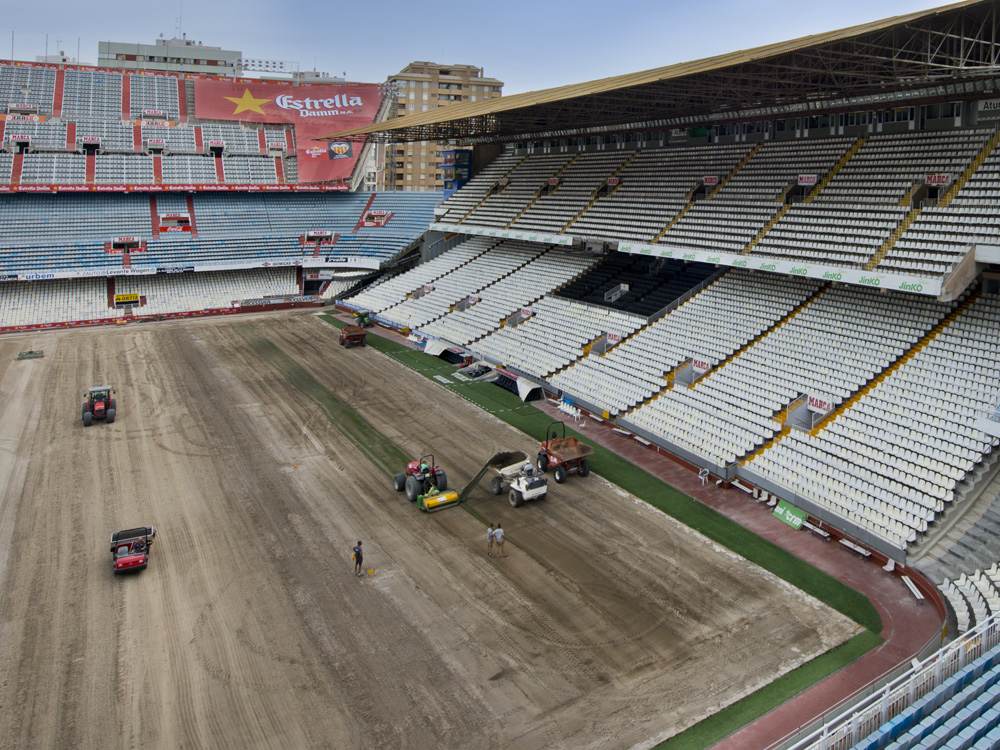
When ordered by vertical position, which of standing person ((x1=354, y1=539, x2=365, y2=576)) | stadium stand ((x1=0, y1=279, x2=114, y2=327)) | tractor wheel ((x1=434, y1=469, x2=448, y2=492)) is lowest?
standing person ((x1=354, y1=539, x2=365, y2=576))

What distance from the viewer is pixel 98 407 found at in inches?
992

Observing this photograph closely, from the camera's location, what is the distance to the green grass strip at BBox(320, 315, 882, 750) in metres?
11.8

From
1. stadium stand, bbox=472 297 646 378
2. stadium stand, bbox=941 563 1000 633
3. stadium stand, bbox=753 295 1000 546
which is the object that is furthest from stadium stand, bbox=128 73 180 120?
stadium stand, bbox=941 563 1000 633

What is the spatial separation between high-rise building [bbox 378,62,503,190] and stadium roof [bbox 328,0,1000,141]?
157 ft

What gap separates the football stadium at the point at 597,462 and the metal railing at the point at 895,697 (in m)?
0.07

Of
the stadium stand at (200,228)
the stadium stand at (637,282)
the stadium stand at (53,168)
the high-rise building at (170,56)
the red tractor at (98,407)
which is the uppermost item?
the high-rise building at (170,56)

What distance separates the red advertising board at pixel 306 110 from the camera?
5684cm

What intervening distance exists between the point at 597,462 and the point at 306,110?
47.3 m

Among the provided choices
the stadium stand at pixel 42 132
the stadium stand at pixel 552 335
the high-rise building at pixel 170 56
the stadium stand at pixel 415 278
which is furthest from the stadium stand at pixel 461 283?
the high-rise building at pixel 170 56

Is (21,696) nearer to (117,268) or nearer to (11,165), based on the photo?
(117,268)

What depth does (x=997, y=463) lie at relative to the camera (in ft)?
57.7

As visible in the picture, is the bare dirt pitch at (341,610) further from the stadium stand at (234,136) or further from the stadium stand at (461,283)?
the stadium stand at (234,136)

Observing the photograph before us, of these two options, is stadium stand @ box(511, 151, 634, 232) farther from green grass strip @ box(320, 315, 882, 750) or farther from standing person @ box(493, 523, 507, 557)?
standing person @ box(493, 523, 507, 557)

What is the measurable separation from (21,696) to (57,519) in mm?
7287
